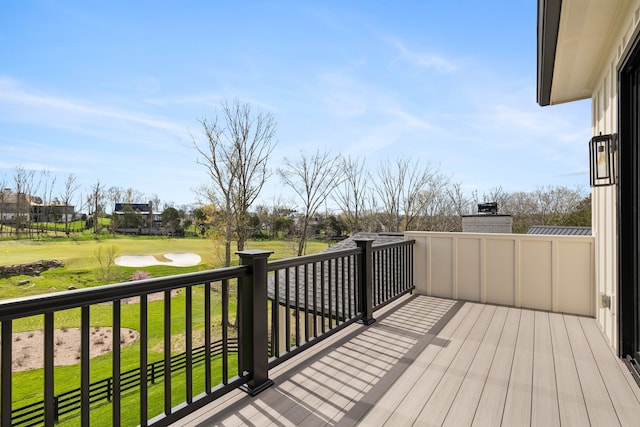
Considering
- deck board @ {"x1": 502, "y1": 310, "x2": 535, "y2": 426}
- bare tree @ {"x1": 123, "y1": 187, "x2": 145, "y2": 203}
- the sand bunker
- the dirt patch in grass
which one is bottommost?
the dirt patch in grass

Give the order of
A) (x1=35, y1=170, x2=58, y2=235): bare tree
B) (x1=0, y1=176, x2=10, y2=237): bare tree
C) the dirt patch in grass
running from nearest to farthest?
the dirt patch in grass, (x1=0, y1=176, x2=10, y2=237): bare tree, (x1=35, y1=170, x2=58, y2=235): bare tree

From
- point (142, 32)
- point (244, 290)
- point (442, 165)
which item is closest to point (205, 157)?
→ point (142, 32)

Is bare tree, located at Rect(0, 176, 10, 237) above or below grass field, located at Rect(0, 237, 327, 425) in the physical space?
above

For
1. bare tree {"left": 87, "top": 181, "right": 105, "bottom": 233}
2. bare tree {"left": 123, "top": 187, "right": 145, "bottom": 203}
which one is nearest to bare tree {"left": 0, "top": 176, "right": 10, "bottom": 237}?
bare tree {"left": 87, "top": 181, "right": 105, "bottom": 233}

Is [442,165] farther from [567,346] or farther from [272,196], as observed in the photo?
[567,346]

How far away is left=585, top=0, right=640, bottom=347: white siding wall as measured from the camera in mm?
2297

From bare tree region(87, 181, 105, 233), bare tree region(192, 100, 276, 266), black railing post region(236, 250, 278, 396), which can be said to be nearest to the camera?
black railing post region(236, 250, 278, 396)

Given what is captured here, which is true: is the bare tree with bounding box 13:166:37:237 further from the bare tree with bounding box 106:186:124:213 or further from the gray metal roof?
the gray metal roof

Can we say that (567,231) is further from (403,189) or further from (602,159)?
(403,189)

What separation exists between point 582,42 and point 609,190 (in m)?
1.25

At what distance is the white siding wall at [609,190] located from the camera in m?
2.30

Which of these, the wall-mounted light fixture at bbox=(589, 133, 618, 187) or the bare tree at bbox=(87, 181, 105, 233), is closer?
the wall-mounted light fixture at bbox=(589, 133, 618, 187)

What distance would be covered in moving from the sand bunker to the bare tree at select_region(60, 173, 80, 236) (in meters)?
2.77

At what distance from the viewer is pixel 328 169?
17.2 metres
